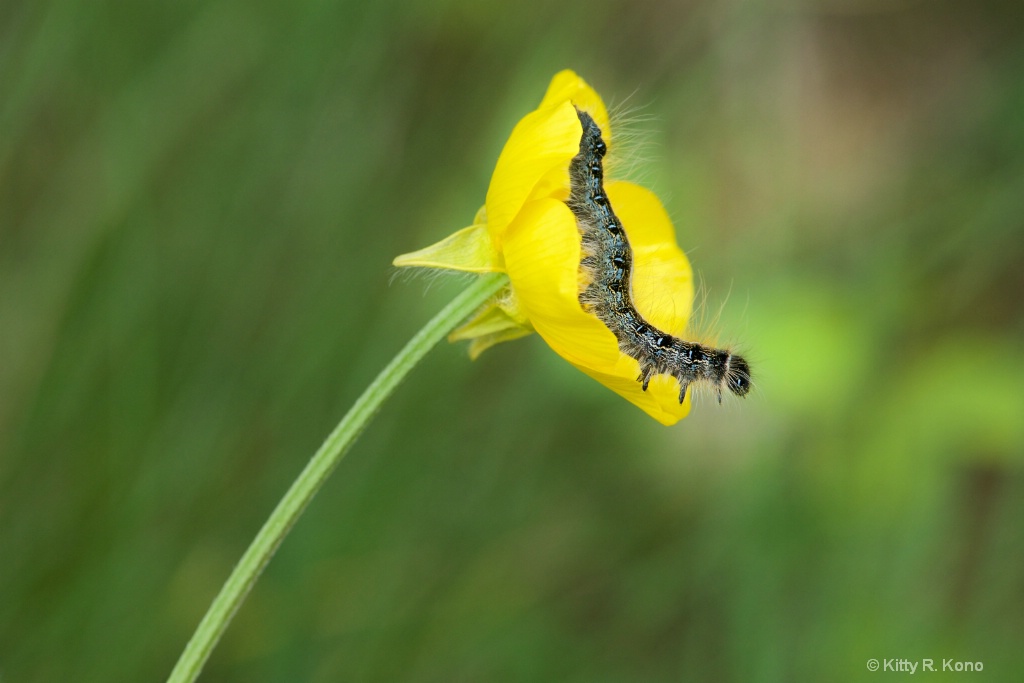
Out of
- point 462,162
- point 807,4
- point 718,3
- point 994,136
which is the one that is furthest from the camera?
point 807,4

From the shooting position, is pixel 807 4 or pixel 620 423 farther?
pixel 807 4

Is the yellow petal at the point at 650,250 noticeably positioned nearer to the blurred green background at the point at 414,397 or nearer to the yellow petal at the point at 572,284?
the yellow petal at the point at 572,284

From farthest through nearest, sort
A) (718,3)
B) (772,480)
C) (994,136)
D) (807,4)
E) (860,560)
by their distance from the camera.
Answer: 1. (807,4)
2. (718,3)
3. (994,136)
4. (860,560)
5. (772,480)

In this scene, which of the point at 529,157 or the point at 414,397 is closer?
the point at 529,157

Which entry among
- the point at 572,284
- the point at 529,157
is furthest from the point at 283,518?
the point at 529,157

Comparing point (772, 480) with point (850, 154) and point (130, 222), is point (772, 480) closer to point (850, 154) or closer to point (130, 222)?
point (130, 222)

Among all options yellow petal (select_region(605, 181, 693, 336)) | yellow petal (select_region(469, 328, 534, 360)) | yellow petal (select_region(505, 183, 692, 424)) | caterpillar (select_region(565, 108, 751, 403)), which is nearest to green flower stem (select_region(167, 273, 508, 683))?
yellow petal (select_region(505, 183, 692, 424))

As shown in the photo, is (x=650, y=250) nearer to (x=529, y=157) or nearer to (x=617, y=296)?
(x=617, y=296)

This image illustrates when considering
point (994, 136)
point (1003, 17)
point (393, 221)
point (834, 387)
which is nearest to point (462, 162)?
point (393, 221)
